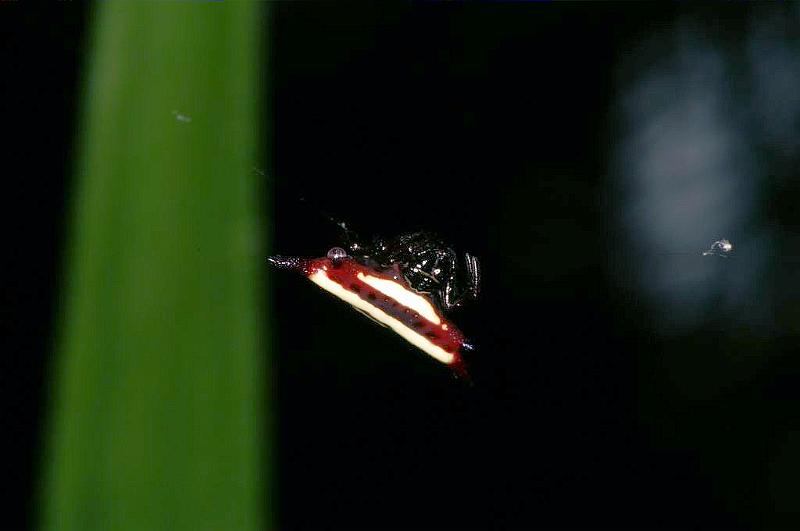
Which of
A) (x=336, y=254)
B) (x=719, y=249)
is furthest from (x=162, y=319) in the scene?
(x=719, y=249)

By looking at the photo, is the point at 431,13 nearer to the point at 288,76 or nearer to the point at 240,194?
the point at 288,76

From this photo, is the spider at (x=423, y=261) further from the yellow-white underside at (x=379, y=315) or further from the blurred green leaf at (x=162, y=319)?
the blurred green leaf at (x=162, y=319)

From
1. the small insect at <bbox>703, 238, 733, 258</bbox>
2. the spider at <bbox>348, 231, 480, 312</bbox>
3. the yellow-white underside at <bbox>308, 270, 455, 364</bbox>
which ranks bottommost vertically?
the yellow-white underside at <bbox>308, 270, 455, 364</bbox>

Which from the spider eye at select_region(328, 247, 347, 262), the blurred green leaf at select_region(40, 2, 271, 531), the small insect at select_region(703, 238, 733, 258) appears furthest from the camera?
the small insect at select_region(703, 238, 733, 258)

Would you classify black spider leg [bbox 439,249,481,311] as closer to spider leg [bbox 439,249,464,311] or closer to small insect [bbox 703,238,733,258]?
spider leg [bbox 439,249,464,311]

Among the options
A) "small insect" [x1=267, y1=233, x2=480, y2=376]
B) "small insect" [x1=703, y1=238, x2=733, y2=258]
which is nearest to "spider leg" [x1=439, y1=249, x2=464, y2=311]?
"small insect" [x1=267, y1=233, x2=480, y2=376]

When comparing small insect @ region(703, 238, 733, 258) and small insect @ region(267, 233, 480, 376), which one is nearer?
small insect @ region(267, 233, 480, 376)
